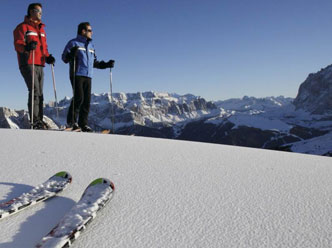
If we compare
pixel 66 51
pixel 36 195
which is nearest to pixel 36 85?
pixel 66 51

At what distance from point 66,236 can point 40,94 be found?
6.64 metres

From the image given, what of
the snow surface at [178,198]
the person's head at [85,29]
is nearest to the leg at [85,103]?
the person's head at [85,29]

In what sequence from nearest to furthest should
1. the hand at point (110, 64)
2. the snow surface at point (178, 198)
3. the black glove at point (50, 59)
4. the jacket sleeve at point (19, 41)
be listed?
the snow surface at point (178, 198), the jacket sleeve at point (19, 41), the black glove at point (50, 59), the hand at point (110, 64)

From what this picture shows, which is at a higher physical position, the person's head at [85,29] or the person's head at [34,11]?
the person's head at [34,11]

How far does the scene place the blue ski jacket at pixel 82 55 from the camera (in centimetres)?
736

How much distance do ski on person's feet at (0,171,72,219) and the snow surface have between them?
6 centimetres

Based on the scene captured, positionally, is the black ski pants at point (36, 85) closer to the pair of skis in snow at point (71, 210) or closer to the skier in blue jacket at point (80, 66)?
the skier in blue jacket at point (80, 66)

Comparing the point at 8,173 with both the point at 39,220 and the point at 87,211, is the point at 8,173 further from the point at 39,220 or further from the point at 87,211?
the point at 87,211

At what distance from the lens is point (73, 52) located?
7.15 m

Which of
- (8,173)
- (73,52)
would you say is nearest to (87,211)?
(8,173)

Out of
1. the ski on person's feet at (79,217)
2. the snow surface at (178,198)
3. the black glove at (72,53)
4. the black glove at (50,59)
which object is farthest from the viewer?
the black glove at (50,59)

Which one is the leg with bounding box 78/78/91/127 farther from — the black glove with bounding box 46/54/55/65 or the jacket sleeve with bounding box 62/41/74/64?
the black glove with bounding box 46/54/55/65

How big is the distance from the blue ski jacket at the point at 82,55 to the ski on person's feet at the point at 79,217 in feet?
18.7

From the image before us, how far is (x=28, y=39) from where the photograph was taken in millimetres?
6836
